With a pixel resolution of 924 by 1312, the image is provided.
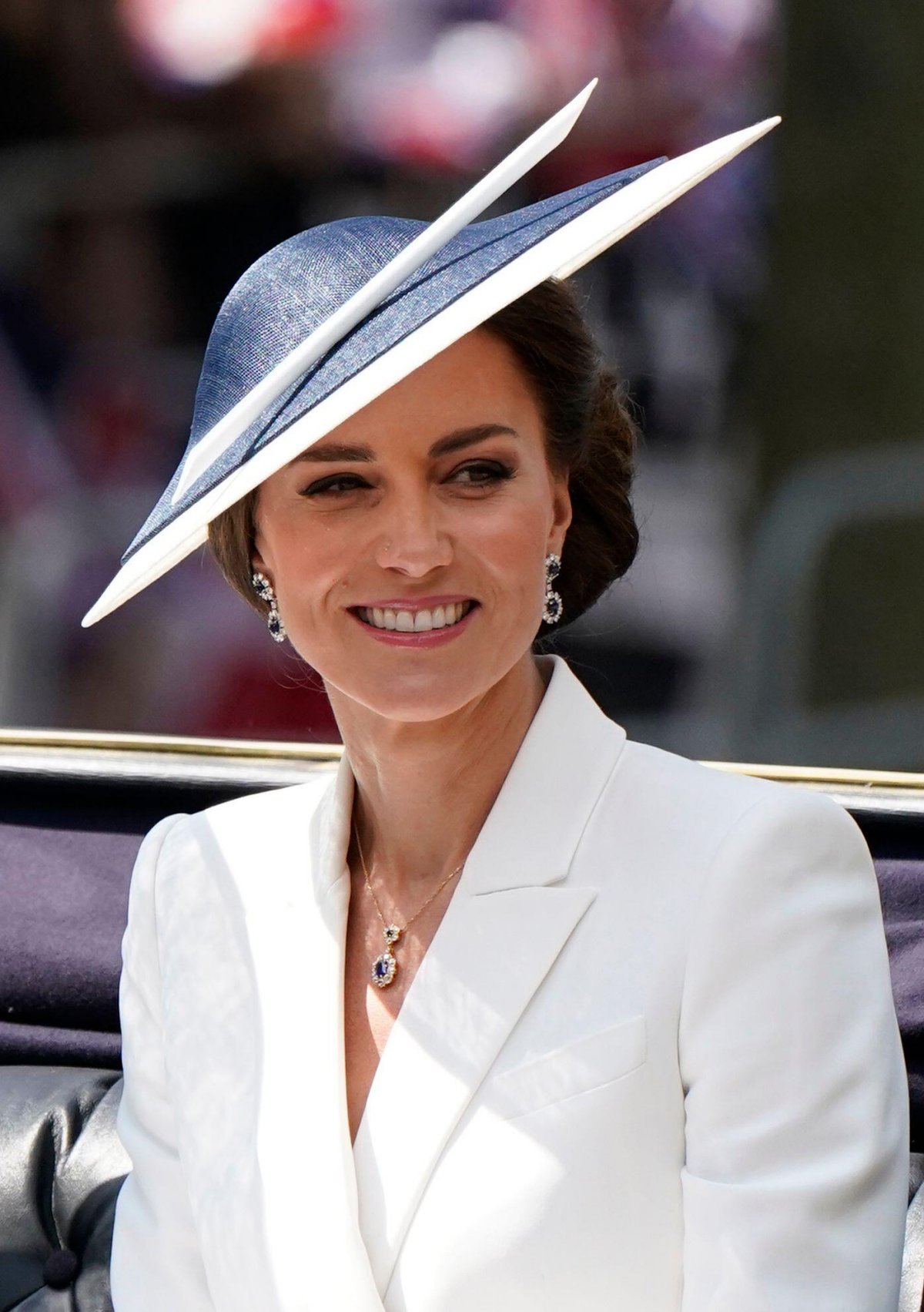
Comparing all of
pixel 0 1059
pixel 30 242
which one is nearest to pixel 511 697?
pixel 0 1059

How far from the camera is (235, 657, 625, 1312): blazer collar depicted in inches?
51.9

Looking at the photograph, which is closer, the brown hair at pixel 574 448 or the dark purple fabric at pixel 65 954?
the brown hair at pixel 574 448

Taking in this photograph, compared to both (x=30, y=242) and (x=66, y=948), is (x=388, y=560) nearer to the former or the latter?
(x=66, y=948)

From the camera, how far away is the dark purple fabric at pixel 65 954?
2014 millimetres

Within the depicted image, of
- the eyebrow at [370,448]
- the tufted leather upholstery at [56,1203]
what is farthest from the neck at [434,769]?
the tufted leather upholstery at [56,1203]

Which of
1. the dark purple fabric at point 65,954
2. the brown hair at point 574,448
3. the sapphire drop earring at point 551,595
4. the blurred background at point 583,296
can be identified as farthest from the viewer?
the dark purple fabric at point 65,954

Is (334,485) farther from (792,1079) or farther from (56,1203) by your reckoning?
A: (56,1203)

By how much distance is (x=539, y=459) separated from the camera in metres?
1.40

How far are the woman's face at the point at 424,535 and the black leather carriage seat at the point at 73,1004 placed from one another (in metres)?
0.59

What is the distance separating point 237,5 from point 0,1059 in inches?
49.3

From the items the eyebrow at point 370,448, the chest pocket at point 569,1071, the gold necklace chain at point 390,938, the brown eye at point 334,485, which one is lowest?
the chest pocket at point 569,1071

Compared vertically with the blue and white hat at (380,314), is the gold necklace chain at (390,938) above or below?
below

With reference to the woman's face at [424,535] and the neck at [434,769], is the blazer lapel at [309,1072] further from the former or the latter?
the woman's face at [424,535]

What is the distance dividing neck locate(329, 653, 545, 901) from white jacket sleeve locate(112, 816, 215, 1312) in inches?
9.7
